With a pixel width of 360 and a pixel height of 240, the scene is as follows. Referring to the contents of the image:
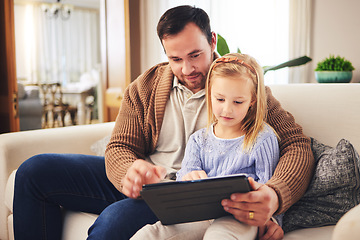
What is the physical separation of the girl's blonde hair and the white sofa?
1.00ft

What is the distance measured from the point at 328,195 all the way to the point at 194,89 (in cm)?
58

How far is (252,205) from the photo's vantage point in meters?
0.87

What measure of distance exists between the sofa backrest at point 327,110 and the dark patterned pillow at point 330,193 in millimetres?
214

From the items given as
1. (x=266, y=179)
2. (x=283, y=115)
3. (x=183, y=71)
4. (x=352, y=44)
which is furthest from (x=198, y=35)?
(x=352, y=44)

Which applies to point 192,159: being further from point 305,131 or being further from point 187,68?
point 305,131

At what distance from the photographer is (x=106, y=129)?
1903mm

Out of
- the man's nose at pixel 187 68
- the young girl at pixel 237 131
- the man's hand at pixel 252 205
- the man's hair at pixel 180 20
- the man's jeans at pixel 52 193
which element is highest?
the man's hair at pixel 180 20

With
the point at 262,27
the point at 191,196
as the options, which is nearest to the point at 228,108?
the point at 191,196

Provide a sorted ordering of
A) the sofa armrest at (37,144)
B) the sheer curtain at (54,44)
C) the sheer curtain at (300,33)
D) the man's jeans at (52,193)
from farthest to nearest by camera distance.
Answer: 1. the sheer curtain at (54,44)
2. the sheer curtain at (300,33)
3. the sofa armrest at (37,144)
4. the man's jeans at (52,193)

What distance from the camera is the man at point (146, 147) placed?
3.75 ft

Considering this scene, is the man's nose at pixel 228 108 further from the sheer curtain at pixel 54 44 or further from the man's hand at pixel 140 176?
the sheer curtain at pixel 54 44

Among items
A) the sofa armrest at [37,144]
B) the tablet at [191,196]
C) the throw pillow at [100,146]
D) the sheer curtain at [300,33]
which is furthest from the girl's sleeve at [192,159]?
the sheer curtain at [300,33]

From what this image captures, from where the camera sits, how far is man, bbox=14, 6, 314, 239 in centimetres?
114

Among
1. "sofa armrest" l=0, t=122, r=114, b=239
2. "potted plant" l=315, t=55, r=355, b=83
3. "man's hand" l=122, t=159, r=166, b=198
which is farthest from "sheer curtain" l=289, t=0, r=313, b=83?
"man's hand" l=122, t=159, r=166, b=198
